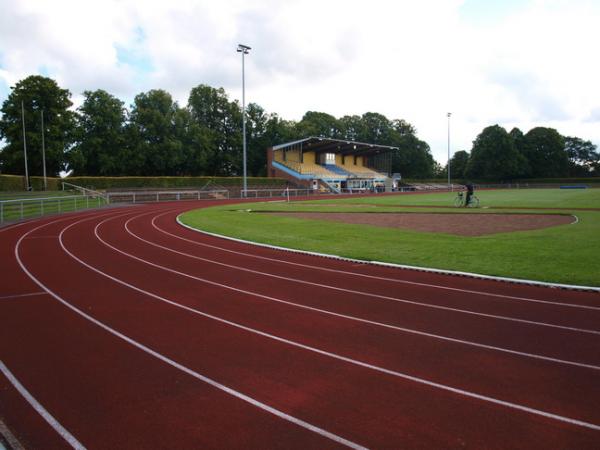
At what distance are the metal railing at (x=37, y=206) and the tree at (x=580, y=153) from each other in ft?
369

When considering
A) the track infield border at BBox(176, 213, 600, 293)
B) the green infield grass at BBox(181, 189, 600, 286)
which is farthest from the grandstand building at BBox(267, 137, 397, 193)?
the track infield border at BBox(176, 213, 600, 293)

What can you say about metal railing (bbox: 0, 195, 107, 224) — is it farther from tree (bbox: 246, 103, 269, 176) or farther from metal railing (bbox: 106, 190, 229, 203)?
tree (bbox: 246, 103, 269, 176)

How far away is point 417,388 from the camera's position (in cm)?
450

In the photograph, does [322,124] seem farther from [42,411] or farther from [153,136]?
[42,411]

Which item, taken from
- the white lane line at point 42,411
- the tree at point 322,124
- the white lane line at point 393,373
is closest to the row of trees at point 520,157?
the tree at point 322,124

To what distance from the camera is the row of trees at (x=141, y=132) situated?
45.2m

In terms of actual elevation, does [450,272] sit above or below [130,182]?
below

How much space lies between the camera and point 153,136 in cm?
5881

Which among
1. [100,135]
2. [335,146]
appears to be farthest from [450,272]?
[335,146]

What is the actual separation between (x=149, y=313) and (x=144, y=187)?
44816mm

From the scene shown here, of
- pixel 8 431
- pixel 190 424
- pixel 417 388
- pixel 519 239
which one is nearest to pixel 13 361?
pixel 8 431

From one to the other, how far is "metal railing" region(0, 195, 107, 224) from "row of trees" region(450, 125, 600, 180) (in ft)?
291

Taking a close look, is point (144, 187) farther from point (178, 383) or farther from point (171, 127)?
point (178, 383)

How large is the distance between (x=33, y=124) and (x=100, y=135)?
29.2 ft
